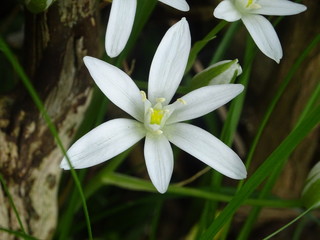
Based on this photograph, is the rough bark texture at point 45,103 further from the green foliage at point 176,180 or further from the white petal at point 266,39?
the white petal at point 266,39

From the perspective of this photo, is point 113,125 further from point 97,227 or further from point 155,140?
point 97,227

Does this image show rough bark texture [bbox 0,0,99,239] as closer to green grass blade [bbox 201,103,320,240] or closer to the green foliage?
the green foliage

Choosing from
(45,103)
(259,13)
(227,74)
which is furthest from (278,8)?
(45,103)

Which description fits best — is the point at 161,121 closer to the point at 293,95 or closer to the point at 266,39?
the point at 266,39

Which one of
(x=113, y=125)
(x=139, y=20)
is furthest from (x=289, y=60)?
(x=113, y=125)

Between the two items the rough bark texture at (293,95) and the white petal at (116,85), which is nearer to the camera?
the white petal at (116,85)

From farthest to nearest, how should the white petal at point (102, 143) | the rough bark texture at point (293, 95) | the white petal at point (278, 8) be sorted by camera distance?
the rough bark texture at point (293, 95)
the white petal at point (278, 8)
the white petal at point (102, 143)

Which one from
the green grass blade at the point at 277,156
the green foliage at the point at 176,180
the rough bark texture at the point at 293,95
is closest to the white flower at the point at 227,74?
the green foliage at the point at 176,180

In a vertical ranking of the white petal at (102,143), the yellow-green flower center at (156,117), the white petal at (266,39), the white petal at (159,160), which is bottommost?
the white petal at (159,160)
